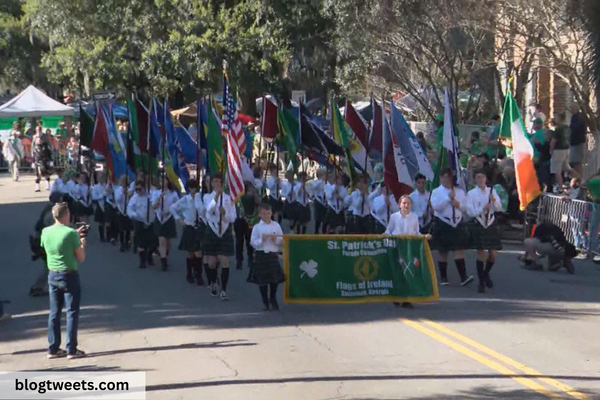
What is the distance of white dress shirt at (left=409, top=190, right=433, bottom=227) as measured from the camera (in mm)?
16016

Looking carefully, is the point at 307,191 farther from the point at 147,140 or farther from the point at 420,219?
the point at 420,219

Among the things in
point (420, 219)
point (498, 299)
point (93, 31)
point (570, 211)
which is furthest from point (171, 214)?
point (93, 31)

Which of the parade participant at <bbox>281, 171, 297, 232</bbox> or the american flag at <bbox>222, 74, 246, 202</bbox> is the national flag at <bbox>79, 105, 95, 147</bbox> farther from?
the american flag at <bbox>222, 74, 246, 202</bbox>

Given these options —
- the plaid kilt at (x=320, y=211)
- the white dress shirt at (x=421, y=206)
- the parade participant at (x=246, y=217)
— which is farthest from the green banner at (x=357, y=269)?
the plaid kilt at (x=320, y=211)

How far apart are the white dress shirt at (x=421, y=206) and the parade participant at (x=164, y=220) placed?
3.98m

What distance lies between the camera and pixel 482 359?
408 inches

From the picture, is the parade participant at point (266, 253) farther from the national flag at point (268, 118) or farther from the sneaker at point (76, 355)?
the national flag at point (268, 118)

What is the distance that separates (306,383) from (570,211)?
35.7ft

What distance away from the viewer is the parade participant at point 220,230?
14.2m

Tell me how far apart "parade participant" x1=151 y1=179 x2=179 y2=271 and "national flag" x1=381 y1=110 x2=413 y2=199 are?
3.62 m

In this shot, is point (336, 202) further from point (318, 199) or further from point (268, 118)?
point (268, 118)

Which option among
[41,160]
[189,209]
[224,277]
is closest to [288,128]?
[189,209]

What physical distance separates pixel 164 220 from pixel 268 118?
4.21 metres

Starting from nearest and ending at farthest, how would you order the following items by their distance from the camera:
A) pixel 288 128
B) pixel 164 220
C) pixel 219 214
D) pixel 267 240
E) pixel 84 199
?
pixel 267 240 < pixel 219 214 < pixel 164 220 < pixel 288 128 < pixel 84 199
